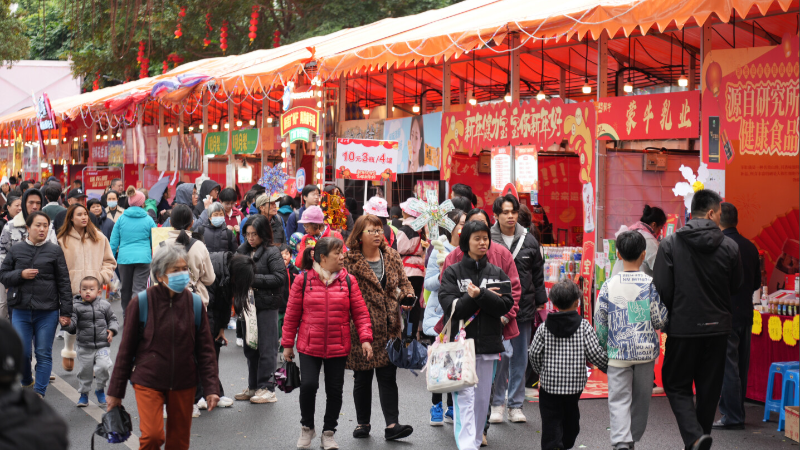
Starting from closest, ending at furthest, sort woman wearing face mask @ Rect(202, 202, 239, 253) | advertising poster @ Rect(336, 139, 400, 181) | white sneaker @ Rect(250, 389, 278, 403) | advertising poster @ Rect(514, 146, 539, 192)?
white sneaker @ Rect(250, 389, 278, 403) → woman wearing face mask @ Rect(202, 202, 239, 253) → advertising poster @ Rect(514, 146, 539, 192) → advertising poster @ Rect(336, 139, 400, 181)

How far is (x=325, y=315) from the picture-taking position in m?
6.20

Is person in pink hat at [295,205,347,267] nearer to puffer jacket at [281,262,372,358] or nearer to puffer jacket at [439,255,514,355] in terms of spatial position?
puffer jacket at [281,262,372,358]

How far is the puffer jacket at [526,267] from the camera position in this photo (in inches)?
289

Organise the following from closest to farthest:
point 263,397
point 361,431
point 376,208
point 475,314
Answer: point 475,314 < point 361,431 < point 263,397 < point 376,208

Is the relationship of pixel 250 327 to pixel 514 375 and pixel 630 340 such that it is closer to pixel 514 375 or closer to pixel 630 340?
pixel 514 375

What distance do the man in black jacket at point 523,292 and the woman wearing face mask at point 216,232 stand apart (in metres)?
3.65

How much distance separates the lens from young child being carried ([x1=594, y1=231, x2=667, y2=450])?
578 centimetres

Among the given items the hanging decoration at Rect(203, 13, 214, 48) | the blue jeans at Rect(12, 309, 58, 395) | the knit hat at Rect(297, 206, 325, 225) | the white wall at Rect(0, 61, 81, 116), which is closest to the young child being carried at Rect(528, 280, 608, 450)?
the knit hat at Rect(297, 206, 325, 225)

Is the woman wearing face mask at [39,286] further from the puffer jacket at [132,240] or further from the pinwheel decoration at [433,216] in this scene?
the pinwheel decoration at [433,216]

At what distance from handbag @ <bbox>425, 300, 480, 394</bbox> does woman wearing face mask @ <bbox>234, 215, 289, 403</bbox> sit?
220cm

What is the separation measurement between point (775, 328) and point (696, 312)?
2123mm

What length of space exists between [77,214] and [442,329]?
426cm

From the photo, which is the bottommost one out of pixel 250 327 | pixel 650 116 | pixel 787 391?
pixel 787 391

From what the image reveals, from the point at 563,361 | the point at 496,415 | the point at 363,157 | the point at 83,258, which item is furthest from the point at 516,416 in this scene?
the point at 363,157
